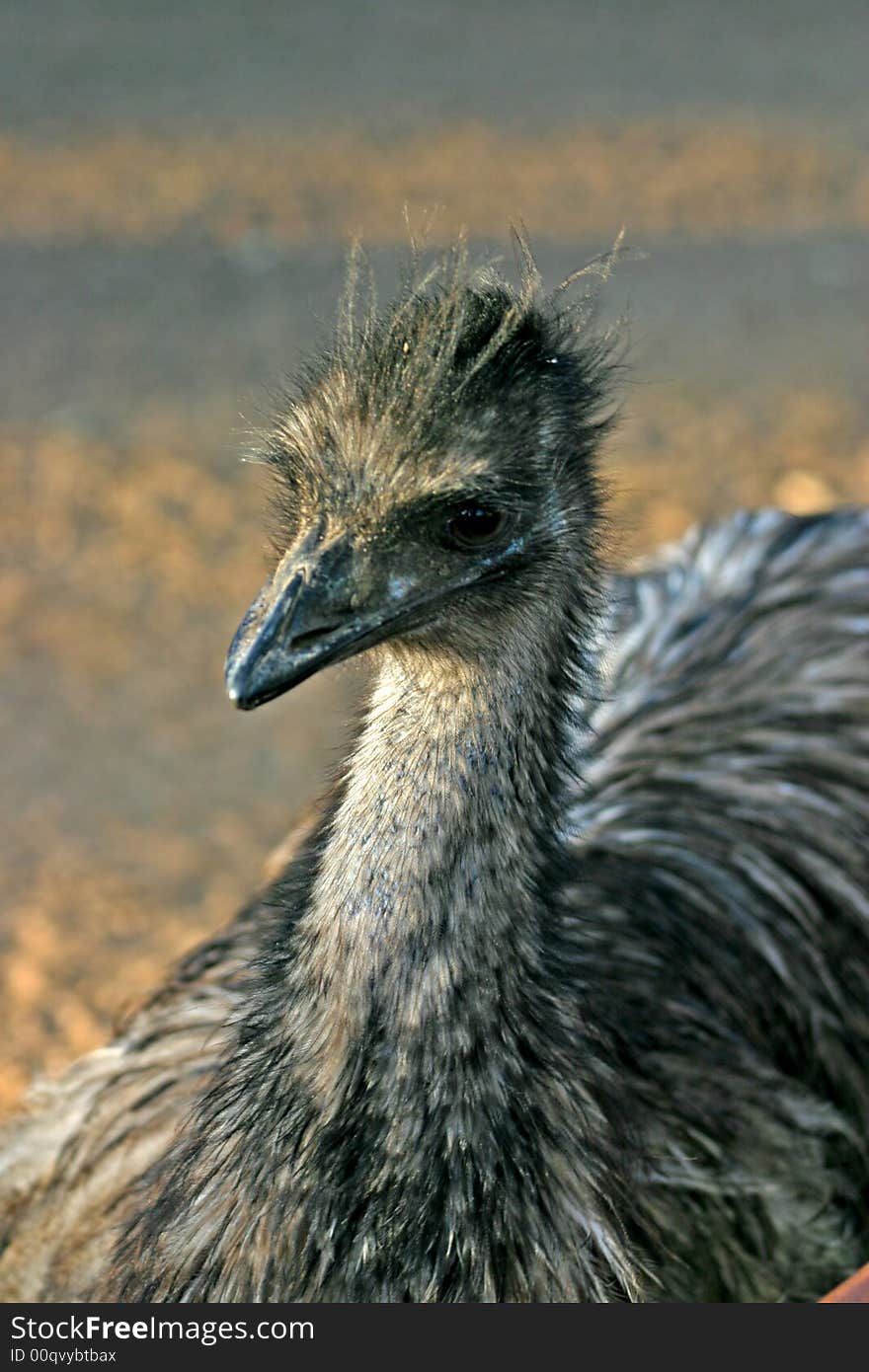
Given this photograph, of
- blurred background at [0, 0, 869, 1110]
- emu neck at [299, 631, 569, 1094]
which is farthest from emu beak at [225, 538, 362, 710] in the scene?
blurred background at [0, 0, 869, 1110]

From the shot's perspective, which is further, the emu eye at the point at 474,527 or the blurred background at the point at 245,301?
the blurred background at the point at 245,301

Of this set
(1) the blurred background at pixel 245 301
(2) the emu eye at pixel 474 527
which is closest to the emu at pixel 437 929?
(2) the emu eye at pixel 474 527

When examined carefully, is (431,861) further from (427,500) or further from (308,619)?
(427,500)

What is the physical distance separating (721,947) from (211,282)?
5299 mm

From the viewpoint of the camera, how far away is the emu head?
82.0 inches

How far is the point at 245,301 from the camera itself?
7559 mm

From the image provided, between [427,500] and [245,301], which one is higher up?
[245,301]

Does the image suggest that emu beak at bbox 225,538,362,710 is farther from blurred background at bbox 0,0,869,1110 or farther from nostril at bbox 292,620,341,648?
blurred background at bbox 0,0,869,1110

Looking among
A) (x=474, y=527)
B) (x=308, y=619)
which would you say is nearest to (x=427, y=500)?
(x=474, y=527)

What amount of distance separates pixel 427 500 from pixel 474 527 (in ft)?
0.24

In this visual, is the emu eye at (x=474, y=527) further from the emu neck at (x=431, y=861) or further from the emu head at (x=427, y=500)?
the emu neck at (x=431, y=861)

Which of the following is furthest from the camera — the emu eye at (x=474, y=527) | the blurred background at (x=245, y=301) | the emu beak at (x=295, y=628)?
the blurred background at (x=245, y=301)

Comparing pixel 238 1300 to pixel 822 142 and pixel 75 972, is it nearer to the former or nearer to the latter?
pixel 75 972

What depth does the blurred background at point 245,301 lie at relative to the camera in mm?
4938
